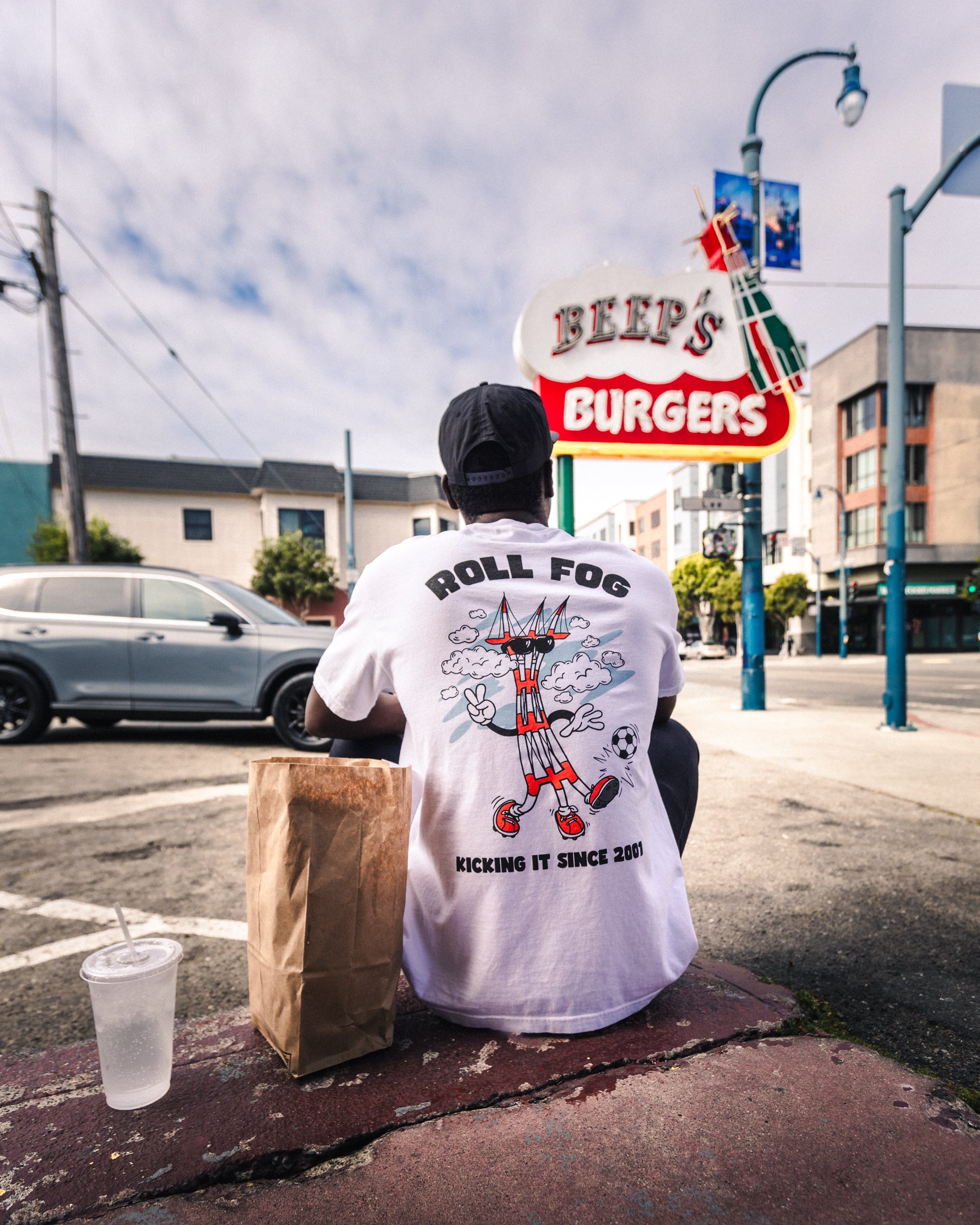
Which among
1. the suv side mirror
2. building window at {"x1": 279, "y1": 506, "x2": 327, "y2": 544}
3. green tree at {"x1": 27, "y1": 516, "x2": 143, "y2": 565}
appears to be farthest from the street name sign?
green tree at {"x1": 27, "y1": 516, "x2": 143, "y2": 565}

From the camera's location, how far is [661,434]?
8.84 meters

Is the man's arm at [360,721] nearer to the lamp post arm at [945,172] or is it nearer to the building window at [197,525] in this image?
the lamp post arm at [945,172]

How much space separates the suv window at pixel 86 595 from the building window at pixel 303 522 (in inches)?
860


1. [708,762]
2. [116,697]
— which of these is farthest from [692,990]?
[116,697]

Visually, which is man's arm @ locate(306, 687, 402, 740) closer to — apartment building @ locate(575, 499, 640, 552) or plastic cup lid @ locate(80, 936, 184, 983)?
plastic cup lid @ locate(80, 936, 184, 983)

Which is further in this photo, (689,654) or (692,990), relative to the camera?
(689,654)

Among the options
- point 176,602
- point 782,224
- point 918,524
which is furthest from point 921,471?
point 176,602

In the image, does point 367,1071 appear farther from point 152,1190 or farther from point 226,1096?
point 152,1190

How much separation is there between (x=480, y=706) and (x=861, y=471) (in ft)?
149

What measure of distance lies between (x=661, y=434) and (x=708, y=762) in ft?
15.4

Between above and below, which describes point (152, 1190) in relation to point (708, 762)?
above

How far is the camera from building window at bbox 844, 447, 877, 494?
129 feet

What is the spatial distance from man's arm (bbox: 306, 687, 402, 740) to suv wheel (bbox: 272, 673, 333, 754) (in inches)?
196

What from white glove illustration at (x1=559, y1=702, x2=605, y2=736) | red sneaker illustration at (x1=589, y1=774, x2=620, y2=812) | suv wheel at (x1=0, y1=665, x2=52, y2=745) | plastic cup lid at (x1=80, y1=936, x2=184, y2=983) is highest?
white glove illustration at (x1=559, y1=702, x2=605, y2=736)
